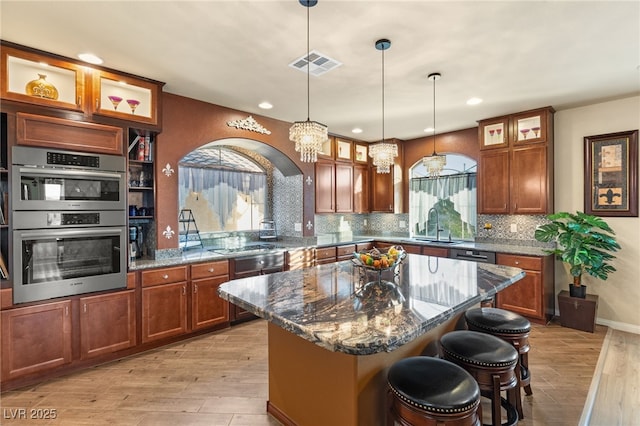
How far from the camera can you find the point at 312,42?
8.00 feet

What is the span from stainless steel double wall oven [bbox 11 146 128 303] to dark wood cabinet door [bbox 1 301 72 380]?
0.12 m

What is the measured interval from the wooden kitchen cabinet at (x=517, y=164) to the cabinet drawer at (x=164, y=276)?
417cm

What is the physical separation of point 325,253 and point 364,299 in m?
3.04

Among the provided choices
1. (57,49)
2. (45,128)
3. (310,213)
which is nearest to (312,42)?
(57,49)

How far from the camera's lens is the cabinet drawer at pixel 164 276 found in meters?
3.13

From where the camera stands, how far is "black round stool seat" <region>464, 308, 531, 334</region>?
2.16 m

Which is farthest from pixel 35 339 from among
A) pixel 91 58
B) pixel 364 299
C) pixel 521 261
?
pixel 521 261

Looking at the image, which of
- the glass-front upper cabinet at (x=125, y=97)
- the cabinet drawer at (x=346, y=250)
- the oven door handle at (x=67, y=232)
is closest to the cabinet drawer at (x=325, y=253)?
the cabinet drawer at (x=346, y=250)

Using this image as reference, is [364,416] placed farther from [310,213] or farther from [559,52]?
[310,213]

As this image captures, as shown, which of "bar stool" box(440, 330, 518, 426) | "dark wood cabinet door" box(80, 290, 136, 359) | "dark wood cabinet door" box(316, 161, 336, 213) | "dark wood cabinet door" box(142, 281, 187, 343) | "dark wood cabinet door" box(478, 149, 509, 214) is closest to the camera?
"bar stool" box(440, 330, 518, 426)

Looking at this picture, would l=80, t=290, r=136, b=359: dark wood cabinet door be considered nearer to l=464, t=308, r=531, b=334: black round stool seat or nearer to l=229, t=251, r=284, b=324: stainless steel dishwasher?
l=229, t=251, r=284, b=324: stainless steel dishwasher

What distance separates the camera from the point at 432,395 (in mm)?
1423

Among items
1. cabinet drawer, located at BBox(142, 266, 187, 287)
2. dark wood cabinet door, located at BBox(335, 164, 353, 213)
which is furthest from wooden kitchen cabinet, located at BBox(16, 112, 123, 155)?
dark wood cabinet door, located at BBox(335, 164, 353, 213)

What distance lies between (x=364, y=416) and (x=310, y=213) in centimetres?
353
